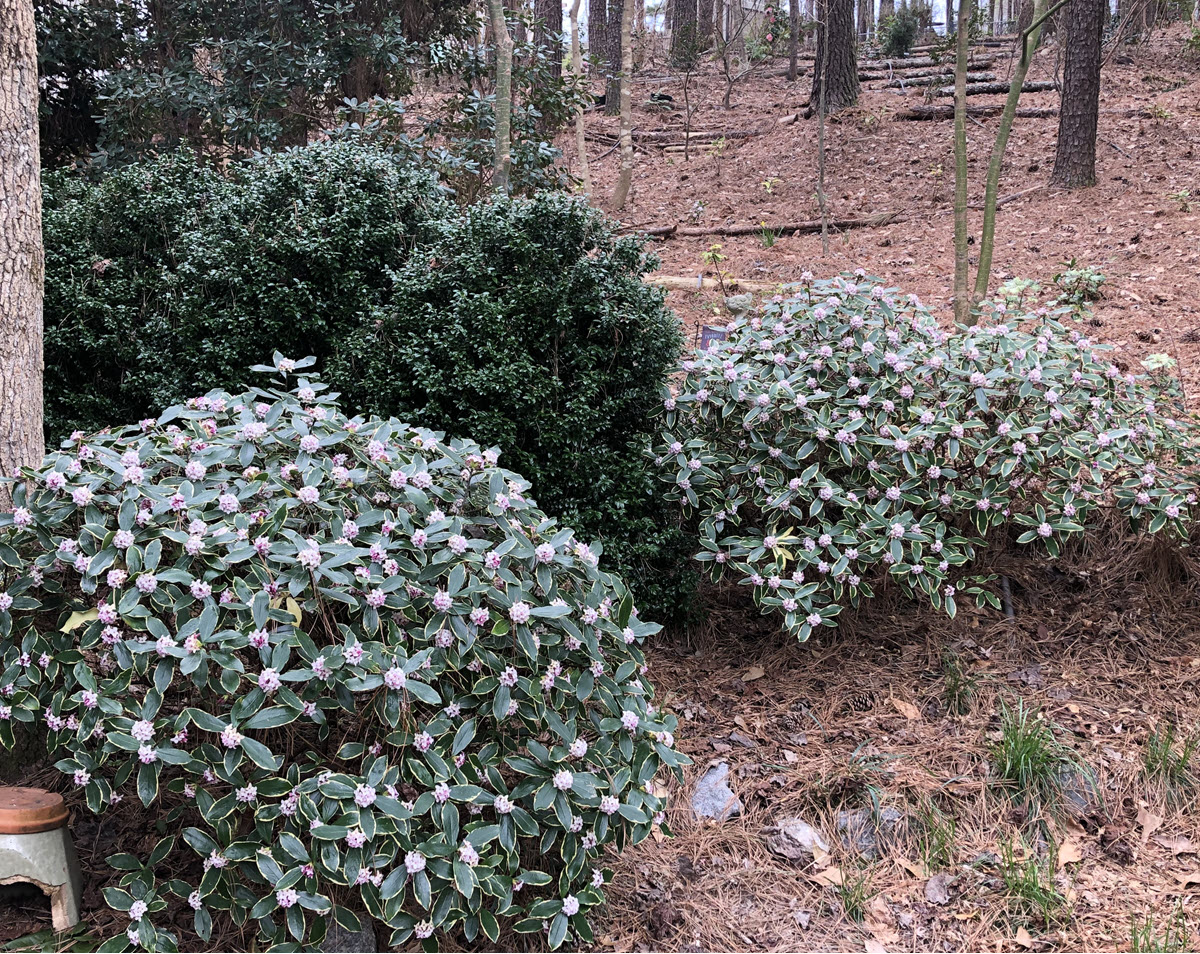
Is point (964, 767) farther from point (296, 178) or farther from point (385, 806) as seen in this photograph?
point (296, 178)

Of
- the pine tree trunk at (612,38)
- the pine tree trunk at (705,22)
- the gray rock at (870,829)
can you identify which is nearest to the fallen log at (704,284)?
the gray rock at (870,829)

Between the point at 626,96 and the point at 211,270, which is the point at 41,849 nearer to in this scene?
the point at 211,270

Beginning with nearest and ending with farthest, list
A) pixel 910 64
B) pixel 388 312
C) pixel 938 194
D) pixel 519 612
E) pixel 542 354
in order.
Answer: pixel 519 612 → pixel 542 354 → pixel 388 312 → pixel 938 194 → pixel 910 64

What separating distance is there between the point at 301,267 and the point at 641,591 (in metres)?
1.72

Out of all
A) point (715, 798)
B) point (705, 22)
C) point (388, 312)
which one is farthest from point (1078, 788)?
point (705, 22)

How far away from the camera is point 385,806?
1.69 m

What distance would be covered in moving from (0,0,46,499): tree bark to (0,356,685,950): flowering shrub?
384 millimetres

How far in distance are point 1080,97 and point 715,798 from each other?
7960 millimetres

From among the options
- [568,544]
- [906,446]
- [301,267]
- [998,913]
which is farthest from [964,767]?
[301,267]

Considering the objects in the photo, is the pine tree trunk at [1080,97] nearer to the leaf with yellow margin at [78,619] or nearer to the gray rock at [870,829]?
the gray rock at [870,829]

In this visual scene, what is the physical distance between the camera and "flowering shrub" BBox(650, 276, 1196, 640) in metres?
3.04

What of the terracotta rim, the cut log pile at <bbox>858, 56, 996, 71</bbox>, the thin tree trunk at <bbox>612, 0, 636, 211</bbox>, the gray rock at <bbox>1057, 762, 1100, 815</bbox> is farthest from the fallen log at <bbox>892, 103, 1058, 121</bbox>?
the terracotta rim

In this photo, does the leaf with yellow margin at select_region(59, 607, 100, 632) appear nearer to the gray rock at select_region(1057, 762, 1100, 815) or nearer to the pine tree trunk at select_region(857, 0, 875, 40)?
the gray rock at select_region(1057, 762, 1100, 815)

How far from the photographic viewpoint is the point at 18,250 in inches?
92.1
